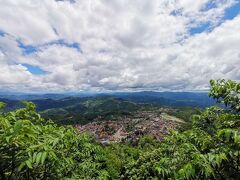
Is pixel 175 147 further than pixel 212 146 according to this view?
Yes

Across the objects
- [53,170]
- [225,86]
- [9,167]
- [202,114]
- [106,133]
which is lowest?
[106,133]

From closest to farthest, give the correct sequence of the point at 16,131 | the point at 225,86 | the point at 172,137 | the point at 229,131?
the point at 16,131
the point at 229,131
the point at 225,86
the point at 172,137

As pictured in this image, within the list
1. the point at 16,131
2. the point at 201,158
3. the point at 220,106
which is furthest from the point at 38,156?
the point at 220,106

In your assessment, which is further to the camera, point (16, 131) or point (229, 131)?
point (229, 131)

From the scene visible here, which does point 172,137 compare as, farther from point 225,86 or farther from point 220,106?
point 225,86

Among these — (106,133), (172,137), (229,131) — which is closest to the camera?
(229,131)

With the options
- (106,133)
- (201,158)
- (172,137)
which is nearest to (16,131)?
(201,158)

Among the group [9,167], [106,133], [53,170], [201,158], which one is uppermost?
[201,158]

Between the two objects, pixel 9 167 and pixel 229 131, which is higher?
pixel 229 131

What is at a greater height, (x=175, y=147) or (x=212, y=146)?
(x=212, y=146)

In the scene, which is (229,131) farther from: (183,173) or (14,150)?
(14,150)
